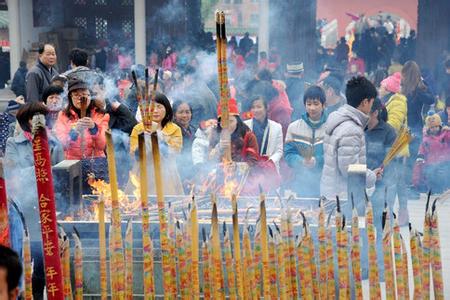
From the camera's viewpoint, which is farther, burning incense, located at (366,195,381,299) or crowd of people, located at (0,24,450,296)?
crowd of people, located at (0,24,450,296)

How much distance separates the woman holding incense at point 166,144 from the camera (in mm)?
6387

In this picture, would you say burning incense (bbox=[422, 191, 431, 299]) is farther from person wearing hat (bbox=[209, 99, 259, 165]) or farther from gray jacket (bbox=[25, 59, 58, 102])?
gray jacket (bbox=[25, 59, 58, 102])

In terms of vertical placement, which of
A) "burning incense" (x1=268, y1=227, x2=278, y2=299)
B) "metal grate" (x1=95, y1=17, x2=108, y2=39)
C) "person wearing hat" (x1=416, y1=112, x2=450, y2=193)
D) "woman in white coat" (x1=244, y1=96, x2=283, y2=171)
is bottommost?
"burning incense" (x1=268, y1=227, x2=278, y2=299)

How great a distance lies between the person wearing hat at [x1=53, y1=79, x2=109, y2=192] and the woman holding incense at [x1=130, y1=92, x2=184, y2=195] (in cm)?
37

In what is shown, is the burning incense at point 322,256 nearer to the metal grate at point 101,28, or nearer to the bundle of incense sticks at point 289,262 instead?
the bundle of incense sticks at point 289,262

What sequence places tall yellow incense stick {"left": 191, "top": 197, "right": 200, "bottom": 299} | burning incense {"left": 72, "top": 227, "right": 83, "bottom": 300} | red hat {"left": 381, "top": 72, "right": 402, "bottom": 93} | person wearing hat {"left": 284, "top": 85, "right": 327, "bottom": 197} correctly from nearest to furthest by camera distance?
tall yellow incense stick {"left": 191, "top": 197, "right": 200, "bottom": 299} → burning incense {"left": 72, "top": 227, "right": 83, "bottom": 300} → person wearing hat {"left": 284, "top": 85, "right": 327, "bottom": 197} → red hat {"left": 381, "top": 72, "right": 402, "bottom": 93}

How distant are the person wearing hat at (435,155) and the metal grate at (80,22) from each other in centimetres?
987

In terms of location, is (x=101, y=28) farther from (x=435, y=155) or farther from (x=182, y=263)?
(x=182, y=263)

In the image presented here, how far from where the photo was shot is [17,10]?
55.1ft

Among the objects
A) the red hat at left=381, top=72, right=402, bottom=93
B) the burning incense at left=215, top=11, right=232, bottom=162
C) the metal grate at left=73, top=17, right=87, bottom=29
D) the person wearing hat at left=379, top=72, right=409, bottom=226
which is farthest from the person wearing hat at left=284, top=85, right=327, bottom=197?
the metal grate at left=73, top=17, right=87, bottom=29

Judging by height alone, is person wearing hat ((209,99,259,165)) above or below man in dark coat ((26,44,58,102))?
below

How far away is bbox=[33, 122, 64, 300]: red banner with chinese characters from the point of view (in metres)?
3.41

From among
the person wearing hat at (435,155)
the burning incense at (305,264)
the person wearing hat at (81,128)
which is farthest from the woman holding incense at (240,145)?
the person wearing hat at (435,155)

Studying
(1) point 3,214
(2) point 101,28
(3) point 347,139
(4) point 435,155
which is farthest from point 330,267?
(2) point 101,28
